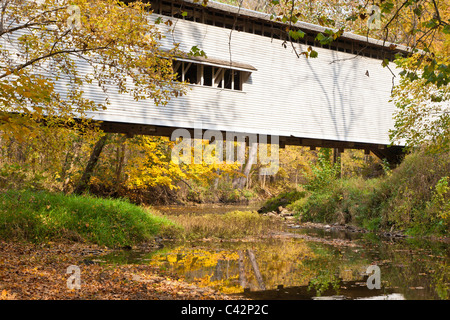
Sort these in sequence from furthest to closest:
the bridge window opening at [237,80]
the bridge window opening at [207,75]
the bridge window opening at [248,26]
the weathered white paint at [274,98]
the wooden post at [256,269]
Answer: the bridge window opening at [248,26] < the bridge window opening at [237,80] < the bridge window opening at [207,75] < the weathered white paint at [274,98] < the wooden post at [256,269]

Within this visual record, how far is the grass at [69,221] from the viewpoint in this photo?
8.28m

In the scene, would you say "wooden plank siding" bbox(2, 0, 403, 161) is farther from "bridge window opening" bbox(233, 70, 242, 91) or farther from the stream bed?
the stream bed

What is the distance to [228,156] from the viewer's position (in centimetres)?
2583

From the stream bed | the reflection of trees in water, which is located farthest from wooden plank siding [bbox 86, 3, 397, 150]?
the reflection of trees in water

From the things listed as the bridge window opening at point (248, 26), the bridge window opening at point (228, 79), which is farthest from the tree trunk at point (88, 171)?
the bridge window opening at point (248, 26)

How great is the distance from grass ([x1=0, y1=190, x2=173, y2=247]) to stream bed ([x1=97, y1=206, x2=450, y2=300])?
2.26 ft

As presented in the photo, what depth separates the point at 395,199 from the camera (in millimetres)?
12664

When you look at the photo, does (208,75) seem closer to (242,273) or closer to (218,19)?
(218,19)

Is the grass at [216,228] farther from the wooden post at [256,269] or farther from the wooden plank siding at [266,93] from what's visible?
the wooden plank siding at [266,93]

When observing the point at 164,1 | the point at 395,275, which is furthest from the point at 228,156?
the point at 395,275

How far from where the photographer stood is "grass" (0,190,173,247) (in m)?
8.28

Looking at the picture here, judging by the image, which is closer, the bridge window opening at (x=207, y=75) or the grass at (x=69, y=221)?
the grass at (x=69, y=221)

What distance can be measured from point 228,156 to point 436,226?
15.5 meters

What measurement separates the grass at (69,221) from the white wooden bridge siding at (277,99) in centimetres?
313
